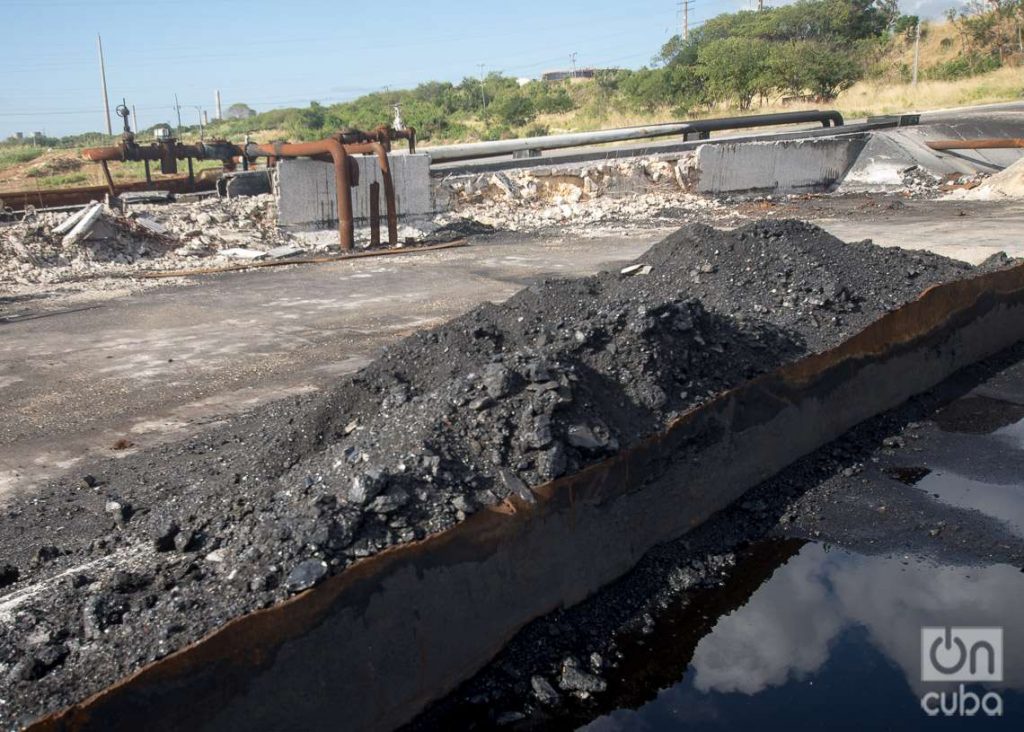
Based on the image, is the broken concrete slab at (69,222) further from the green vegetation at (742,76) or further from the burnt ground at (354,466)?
the green vegetation at (742,76)

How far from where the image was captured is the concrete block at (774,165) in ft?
55.0

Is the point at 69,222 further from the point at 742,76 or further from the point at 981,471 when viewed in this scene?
the point at 742,76

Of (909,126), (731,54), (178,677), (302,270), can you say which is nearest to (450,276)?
(302,270)

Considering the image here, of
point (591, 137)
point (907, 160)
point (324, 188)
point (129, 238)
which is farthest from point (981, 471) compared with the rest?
point (907, 160)

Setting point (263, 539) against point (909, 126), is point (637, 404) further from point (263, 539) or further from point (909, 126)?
point (909, 126)

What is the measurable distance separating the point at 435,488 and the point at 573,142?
14861 millimetres

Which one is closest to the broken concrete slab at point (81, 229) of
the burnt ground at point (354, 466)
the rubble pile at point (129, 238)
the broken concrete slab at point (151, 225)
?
the rubble pile at point (129, 238)

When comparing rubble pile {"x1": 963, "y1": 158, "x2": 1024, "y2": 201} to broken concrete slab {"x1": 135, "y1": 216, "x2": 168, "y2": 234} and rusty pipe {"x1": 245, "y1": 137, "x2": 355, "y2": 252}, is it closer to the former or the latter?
rusty pipe {"x1": 245, "y1": 137, "x2": 355, "y2": 252}

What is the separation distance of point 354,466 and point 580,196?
13069 mm

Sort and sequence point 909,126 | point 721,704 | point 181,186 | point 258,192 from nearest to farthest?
point 721,704 < point 258,192 < point 181,186 < point 909,126

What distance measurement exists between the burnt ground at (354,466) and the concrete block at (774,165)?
1070cm

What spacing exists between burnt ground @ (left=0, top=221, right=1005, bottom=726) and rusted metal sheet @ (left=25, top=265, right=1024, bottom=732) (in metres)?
0.10

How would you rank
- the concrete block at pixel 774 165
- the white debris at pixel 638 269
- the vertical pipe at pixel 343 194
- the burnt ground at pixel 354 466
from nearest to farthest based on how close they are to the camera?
the burnt ground at pixel 354 466
the white debris at pixel 638 269
the vertical pipe at pixel 343 194
the concrete block at pixel 774 165

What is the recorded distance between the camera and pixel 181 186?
16844 mm
